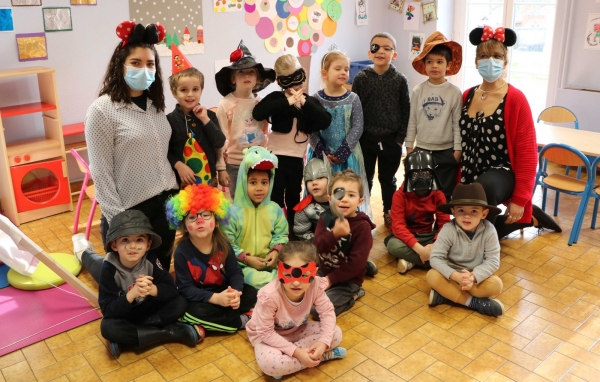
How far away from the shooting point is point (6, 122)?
479cm

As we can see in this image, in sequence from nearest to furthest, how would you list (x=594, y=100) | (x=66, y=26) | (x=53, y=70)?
1. (x=53, y=70)
2. (x=66, y=26)
3. (x=594, y=100)

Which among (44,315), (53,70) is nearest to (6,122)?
(53,70)

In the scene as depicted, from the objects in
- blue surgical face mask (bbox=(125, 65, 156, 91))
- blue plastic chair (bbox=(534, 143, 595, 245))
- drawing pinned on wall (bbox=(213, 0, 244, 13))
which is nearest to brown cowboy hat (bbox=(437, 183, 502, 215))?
blue plastic chair (bbox=(534, 143, 595, 245))

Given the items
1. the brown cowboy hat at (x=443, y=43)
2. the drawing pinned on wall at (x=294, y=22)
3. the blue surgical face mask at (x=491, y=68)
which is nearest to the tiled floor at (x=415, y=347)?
the blue surgical face mask at (x=491, y=68)

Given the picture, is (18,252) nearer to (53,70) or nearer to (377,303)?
(53,70)

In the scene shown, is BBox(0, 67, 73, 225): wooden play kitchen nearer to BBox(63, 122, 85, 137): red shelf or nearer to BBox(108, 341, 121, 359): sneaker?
BBox(63, 122, 85, 137): red shelf

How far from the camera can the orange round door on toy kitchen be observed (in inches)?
181

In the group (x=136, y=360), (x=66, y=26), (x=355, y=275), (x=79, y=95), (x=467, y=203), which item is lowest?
(x=136, y=360)

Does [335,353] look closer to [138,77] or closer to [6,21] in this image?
[138,77]

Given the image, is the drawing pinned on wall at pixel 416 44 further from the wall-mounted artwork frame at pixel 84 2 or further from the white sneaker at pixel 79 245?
the white sneaker at pixel 79 245

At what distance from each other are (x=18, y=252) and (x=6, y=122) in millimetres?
1654

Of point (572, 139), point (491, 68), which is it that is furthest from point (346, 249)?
point (572, 139)

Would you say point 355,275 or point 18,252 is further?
point 18,252

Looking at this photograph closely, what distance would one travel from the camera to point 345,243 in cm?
338
